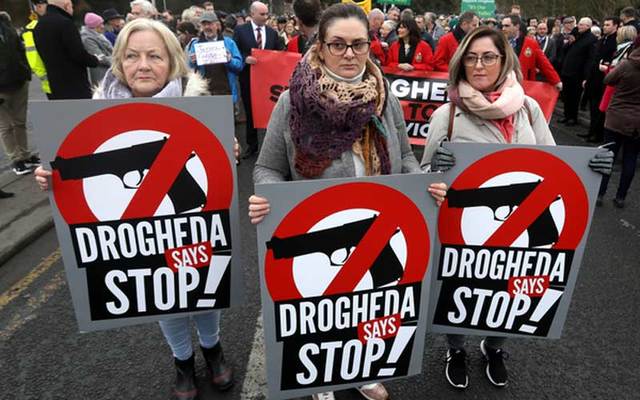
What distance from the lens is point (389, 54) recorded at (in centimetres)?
625

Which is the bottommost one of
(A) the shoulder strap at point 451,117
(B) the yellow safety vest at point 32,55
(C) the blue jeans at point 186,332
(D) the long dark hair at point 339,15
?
(C) the blue jeans at point 186,332

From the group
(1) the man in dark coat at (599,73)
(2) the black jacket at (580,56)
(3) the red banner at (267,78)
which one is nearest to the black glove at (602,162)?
(3) the red banner at (267,78)


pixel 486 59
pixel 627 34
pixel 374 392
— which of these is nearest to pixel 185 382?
pixel 374 392

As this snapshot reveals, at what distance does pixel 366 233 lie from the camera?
5.33ft

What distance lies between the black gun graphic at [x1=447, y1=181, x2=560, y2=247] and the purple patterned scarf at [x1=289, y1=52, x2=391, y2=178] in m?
0.35

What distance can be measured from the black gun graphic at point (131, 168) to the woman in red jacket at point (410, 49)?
4.79 m

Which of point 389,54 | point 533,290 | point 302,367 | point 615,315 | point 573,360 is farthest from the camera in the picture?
point 389,54

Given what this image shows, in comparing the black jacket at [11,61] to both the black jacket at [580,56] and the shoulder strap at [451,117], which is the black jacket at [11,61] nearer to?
the shoulder strap at [451,117]

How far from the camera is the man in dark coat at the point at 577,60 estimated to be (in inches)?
322

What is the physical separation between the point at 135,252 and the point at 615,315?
3098 mm

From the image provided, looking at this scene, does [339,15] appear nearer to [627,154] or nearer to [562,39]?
[627,154]

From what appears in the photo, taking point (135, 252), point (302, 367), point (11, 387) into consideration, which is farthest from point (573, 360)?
point (11, 387)

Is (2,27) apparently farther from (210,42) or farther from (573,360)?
(573,360)

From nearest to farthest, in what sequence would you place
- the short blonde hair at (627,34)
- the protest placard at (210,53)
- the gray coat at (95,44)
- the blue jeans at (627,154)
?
the blue jeans at (627,154)
the protest placard at (210,53)
the short blonde hair at (627,34)
the gray coat at (95,44)
